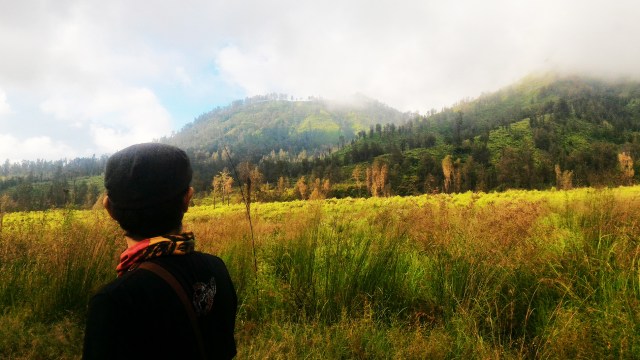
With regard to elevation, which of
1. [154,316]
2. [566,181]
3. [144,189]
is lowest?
[154,316]

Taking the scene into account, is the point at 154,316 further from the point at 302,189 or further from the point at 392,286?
the point at 302,189

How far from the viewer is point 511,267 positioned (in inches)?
170

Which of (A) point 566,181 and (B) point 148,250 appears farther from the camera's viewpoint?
(A) point 566,181

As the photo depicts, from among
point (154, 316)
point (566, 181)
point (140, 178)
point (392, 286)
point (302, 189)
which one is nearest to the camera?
point (154, 316)

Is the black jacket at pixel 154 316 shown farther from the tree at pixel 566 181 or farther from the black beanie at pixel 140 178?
the tree at pixel 566 181

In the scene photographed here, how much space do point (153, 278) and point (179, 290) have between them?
0.36 feet

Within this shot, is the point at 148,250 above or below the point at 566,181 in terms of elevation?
below

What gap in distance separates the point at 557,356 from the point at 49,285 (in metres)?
5.67

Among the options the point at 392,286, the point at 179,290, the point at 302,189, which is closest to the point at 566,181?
the point at 392,286

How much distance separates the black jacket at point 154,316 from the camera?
1223mm

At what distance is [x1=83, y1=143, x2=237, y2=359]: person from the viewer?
124cm

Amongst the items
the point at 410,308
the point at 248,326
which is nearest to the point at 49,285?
the point at 248,326

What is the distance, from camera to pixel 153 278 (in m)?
1.35

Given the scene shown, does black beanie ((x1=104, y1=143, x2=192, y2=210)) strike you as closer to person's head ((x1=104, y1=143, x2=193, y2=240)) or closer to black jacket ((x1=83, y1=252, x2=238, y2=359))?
person's head ((x1=104, y1=143, x2=193, y2=240))
